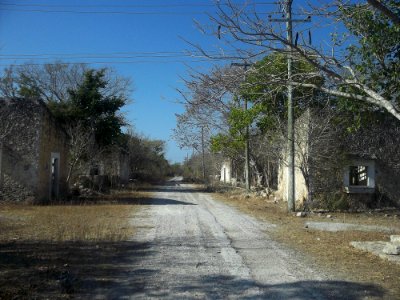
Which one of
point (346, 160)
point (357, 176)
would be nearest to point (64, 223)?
point (346, 160)

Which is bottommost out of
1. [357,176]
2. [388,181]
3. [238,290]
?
[238,290]

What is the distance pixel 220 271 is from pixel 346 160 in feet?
41.6

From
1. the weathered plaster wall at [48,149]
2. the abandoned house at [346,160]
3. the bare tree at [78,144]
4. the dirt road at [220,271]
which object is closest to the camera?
the dirt road at [220,271]

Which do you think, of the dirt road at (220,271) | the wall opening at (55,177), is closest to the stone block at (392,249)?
the dirt road at (220,271)

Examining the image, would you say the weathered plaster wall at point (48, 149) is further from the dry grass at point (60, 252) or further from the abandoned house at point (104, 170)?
the dry grass at point (60, 252)

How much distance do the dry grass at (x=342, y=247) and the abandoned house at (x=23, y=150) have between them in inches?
359

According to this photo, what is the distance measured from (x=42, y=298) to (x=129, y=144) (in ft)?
136

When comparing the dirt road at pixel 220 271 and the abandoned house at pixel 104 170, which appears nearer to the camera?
the dirt road at pixel 220 271

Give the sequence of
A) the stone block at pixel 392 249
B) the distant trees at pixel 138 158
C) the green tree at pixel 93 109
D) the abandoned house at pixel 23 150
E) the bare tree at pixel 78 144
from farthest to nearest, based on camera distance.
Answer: the distant trees at pixel 138 158 → the green tree at pixel 93 109 → the bare tree at pixel 78 144 → the abandoned house at pixel 23 150 → the stone block at pixel 392 249

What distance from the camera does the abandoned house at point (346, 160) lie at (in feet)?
59.0

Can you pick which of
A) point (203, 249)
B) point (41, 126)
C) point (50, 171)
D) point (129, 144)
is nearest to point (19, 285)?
point (203, 249)

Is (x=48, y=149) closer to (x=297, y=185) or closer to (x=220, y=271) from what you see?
(x=297, y=185)

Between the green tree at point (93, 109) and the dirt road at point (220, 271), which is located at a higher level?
the green tree at point (93, 109)

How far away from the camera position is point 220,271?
741 cm
